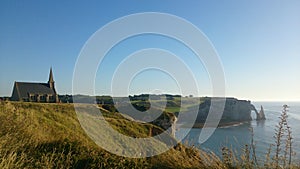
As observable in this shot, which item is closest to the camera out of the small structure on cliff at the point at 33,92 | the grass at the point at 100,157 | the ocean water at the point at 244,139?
the grass at the point at 100,157

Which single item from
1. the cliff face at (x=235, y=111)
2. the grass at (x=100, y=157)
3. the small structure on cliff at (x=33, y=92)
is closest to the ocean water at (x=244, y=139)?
the grass at (x=100, y=157)

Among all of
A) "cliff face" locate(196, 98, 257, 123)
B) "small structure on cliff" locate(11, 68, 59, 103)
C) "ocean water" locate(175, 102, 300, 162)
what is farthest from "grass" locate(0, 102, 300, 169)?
"cliff face" locate(196, 98, 257, 123)

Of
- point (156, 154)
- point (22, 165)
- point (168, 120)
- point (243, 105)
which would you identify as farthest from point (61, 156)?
point (243, 105)

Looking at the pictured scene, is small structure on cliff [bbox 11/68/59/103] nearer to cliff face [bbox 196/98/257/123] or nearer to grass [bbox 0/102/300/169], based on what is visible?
grass [bbox 0/102/300/169]

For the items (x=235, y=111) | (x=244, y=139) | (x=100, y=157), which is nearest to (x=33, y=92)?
A: (x=244, y=139)

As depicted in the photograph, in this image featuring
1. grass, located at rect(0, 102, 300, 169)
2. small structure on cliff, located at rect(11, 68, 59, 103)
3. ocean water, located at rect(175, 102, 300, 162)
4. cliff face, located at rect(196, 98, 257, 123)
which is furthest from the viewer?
cliff face, located at rect(196, 98, 257, 123)

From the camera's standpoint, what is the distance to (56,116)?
1897 centimetres

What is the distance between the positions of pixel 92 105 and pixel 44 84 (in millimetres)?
23036

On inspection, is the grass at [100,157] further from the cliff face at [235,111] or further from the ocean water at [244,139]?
the cliff face at [235,111]

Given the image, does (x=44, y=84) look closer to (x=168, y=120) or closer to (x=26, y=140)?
(x=168, y=120)

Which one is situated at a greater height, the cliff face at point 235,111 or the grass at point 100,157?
the grass at point 100,157

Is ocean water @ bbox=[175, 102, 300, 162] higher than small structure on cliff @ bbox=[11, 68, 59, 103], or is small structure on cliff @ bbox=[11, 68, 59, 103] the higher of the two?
small structure on cliff @ bbox=[11, 68, 59, 103]

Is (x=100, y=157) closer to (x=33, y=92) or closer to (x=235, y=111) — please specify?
(x=33, y=92)

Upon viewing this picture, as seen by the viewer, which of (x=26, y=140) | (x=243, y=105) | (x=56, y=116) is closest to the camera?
(x=26, y=140)
